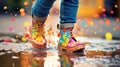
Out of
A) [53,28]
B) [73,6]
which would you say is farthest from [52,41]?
[53,28]

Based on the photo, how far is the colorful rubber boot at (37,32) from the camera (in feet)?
15.8

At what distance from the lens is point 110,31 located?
7035mm

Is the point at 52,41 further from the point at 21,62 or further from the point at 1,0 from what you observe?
the point at 1,0

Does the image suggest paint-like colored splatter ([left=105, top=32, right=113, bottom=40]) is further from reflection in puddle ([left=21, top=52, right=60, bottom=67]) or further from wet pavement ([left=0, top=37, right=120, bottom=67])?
reflection in puddle ([left=21, top=52, right=60, bottom=67])

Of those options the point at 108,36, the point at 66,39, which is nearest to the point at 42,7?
the point at 66,39

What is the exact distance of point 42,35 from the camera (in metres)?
4.89

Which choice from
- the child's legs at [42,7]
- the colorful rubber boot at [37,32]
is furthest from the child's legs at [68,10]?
the colorful rubber boot at [37,32]

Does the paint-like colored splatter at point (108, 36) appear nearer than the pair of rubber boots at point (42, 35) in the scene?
No

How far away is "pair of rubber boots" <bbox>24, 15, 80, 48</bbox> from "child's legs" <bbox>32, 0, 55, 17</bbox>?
0.06 metres

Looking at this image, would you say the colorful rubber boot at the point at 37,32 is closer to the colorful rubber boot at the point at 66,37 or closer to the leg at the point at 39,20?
the leg at the point at 39,20

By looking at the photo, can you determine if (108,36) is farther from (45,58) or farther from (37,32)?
(45,58)

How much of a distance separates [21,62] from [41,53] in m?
0.60

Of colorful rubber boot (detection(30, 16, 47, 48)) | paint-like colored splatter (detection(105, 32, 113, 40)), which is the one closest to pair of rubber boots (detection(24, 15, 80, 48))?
colorful rubber boot (detection(30, 16, 47, 48))

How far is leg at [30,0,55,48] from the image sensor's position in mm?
4695
